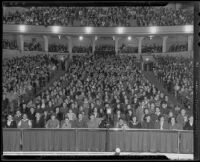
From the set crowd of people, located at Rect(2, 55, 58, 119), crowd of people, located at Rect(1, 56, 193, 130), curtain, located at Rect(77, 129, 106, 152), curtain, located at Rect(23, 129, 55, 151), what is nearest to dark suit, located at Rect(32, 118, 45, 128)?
crowd of people, located at Rect(1, 56, 193, 130)

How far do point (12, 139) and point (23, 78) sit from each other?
1026 centimetres

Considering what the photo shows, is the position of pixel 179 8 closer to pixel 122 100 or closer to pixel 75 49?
pixel 75 49

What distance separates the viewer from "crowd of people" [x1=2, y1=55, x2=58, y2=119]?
1833cm

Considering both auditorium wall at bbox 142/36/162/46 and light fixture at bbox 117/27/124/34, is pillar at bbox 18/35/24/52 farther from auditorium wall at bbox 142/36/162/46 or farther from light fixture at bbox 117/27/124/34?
auditorium wall at bbox 142/36/162/46

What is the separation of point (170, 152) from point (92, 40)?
1538cm

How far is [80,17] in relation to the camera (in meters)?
24.6

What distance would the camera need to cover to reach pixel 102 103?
17172mm

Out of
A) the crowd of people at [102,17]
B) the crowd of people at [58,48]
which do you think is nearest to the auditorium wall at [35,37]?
the crowd of people at [58,48]

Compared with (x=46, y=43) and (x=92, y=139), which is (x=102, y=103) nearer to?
(x=92, y=139)

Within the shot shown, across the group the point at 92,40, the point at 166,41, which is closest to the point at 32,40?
the point at 92,40

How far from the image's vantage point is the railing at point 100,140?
1006 cm

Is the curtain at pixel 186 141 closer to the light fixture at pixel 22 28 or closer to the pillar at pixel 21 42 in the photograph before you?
the pillar at pixel 21 42

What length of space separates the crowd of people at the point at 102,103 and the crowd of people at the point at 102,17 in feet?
9.22

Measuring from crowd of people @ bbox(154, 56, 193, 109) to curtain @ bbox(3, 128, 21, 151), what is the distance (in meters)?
10.6
